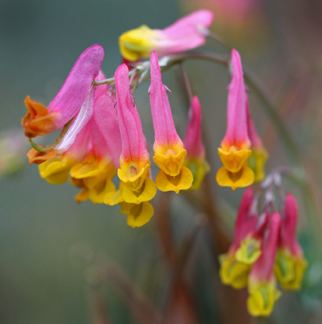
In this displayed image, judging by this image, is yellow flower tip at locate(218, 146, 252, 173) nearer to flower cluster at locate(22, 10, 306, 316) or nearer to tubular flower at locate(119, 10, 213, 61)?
flower cluster at locate(22, 10, 306, 316)

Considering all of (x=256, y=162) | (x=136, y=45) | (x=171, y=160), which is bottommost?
(x=256, y=162)

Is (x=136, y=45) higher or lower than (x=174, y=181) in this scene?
higher

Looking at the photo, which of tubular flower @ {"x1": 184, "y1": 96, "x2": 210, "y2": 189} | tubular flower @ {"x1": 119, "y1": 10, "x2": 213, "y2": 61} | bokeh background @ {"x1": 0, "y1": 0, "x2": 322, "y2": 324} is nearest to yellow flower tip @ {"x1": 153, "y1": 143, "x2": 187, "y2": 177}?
tubular flower @ {"x1": 184, "y1": 96, "x2": 210, "y2": 189}

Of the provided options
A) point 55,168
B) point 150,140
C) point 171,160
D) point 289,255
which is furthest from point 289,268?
point 150,140

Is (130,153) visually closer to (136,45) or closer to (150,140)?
(136,45)

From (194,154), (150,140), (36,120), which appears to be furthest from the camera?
(150,140)

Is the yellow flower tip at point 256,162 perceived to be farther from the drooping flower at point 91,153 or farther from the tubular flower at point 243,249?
the drooping flower at point 91,153
